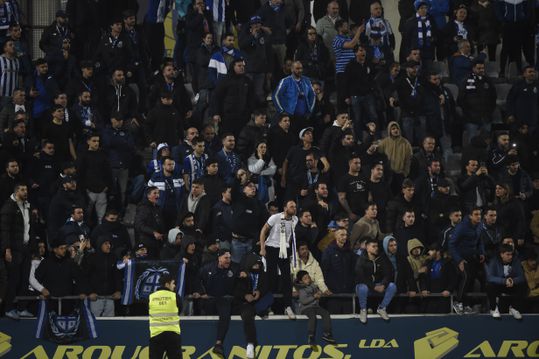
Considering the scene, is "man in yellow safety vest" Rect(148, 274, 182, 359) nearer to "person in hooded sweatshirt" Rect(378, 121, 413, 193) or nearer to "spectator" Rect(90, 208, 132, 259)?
"spectator" Rect(90, 208, 132, 259)

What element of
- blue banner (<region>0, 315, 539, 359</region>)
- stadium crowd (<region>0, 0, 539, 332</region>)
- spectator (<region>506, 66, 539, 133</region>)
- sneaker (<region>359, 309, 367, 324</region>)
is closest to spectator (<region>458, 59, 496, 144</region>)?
stadium crowd (<region>0, 0, 539, 332</region>)

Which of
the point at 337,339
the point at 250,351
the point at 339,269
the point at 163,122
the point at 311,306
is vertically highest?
the point at 163,122

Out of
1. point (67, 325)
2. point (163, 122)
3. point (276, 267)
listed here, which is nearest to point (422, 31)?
point (163, 122)

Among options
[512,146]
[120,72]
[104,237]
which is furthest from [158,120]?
[512,146]

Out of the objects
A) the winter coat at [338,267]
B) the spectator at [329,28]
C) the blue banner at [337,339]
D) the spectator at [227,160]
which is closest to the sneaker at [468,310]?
the blue banner at [337,339]

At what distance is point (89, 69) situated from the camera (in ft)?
92.5

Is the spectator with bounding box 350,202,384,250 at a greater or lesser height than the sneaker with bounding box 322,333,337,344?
greater

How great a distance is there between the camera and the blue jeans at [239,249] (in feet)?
83.4

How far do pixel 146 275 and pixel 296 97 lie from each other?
16.3ft

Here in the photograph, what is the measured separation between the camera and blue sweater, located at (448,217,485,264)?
2514 centimetres

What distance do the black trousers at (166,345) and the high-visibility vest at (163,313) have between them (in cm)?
6

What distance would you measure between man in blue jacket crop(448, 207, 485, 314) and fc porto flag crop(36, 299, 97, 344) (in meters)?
5.79

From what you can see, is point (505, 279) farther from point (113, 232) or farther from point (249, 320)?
point (113, 232)

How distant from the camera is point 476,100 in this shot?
28.8 m
